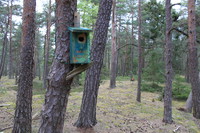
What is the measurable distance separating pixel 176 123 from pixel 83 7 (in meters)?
11.1

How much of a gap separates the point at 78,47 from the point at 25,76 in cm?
244

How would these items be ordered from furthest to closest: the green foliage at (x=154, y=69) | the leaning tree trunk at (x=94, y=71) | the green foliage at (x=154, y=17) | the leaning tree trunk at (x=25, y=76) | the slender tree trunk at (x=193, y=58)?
the green foliage at (x=154, y=17) → the green foliage at (x=154, y=69) → the slender tree trunk at (x=193, y=58) → the leaning tree trunk at (x=94, y=71) → the leaning tree trunk at (x=25, y=76)

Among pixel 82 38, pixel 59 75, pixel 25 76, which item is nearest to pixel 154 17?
pixel 25 76

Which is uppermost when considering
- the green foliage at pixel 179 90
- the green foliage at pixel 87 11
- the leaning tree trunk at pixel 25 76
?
the green foliage at pixel 87 11

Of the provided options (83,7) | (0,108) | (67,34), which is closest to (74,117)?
(0,108)

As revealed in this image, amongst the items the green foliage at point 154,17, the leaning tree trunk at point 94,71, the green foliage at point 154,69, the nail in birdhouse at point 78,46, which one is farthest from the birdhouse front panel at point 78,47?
the green foliage at point 154,17

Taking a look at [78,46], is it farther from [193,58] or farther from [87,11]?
[87,11]

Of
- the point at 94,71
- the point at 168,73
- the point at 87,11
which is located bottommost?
the point at 168,73

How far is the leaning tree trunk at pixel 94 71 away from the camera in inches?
198

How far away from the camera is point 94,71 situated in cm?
508

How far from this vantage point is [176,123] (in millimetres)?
6660

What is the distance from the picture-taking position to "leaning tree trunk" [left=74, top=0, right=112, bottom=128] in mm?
5031

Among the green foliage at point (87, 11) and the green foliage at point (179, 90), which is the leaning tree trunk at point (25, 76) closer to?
the green foliage at point (87, 11)

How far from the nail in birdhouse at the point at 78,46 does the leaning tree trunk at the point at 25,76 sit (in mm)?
2318
